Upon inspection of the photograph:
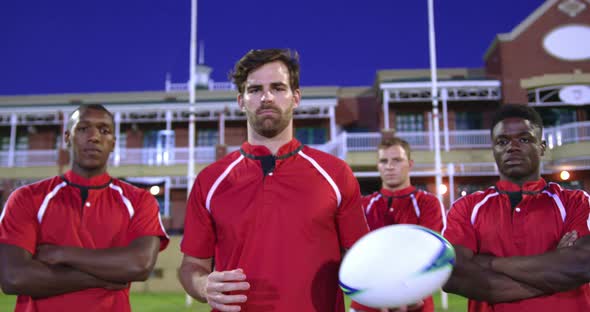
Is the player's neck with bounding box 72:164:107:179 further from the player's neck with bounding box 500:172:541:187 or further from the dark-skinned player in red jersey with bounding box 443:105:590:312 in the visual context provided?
the player's neck with bounding box 500:172:541:187

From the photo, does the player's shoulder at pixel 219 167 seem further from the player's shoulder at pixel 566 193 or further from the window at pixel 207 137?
the window at pixel 207 137

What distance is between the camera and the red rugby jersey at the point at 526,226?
269 centimetres

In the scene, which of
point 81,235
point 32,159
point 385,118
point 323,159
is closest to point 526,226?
point 323,159

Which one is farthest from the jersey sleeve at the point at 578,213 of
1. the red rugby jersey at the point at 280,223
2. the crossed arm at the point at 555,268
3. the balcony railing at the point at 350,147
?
the balcony railing at the point at 350,147

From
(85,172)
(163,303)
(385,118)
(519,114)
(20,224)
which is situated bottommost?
(163,303)

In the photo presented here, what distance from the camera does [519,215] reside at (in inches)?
113

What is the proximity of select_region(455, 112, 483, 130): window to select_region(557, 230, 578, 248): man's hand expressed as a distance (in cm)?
2000

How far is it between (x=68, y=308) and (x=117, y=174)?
18490 mm

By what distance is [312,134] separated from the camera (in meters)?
22.9

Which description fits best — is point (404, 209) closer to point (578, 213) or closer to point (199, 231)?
point (578, 213)

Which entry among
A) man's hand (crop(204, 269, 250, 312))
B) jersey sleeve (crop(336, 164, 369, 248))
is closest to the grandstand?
jersey sleeve (crop(336, 164, 369, 248))

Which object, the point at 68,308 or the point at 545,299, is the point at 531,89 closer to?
the point at 545,299

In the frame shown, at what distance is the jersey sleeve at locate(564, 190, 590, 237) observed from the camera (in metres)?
2.74

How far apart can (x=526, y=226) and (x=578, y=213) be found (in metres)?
0.32
